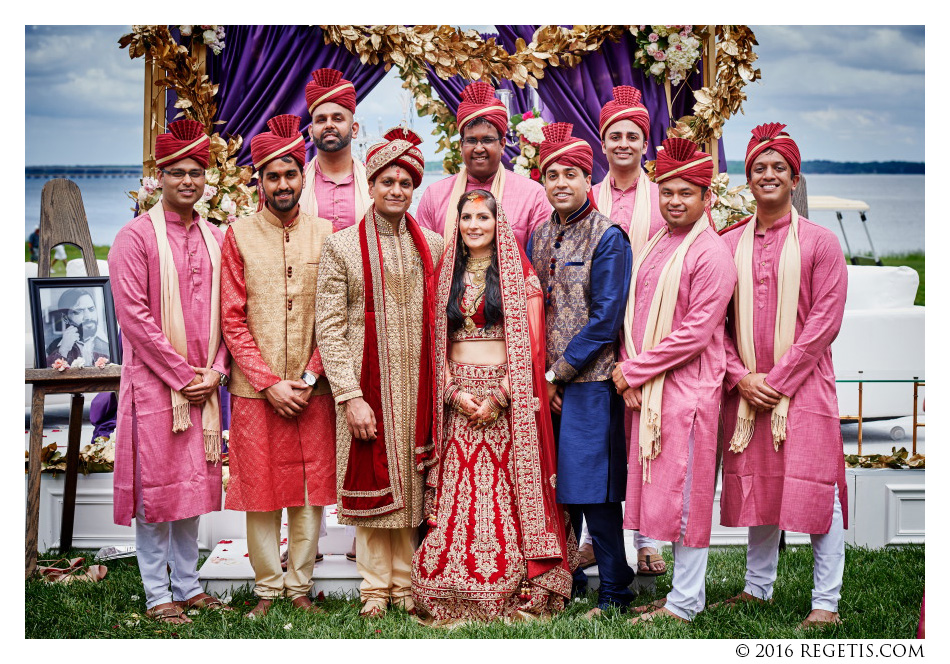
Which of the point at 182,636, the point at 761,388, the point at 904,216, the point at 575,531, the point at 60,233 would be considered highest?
the point at 904,216

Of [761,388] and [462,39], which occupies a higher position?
[462,39]

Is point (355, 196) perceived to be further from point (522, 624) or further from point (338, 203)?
point (522, 624)

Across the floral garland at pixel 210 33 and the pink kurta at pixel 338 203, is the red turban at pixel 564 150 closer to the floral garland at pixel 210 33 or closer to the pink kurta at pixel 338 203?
the pink kurta at pixel 338 203

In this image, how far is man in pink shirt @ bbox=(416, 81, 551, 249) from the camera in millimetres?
4238

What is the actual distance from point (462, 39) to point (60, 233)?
2694 millimetres

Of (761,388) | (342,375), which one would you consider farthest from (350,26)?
(761,388)

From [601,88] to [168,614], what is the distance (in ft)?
13.2

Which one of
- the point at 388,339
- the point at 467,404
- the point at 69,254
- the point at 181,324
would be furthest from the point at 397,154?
the point at 69,254

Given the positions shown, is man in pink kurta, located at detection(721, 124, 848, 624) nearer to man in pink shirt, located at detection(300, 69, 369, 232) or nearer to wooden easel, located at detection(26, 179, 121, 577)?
man in pink shirt, located at detection(300, 69, 369, 232)

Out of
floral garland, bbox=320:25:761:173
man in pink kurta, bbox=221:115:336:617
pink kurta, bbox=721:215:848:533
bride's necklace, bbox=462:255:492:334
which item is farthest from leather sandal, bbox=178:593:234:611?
floral garland, bbox=320:25:761:173

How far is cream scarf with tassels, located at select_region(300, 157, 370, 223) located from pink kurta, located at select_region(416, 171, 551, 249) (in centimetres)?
31

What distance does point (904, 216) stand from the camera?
34.9 feet

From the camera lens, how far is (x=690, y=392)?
3795mm

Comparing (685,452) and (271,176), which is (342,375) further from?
(685,452)
